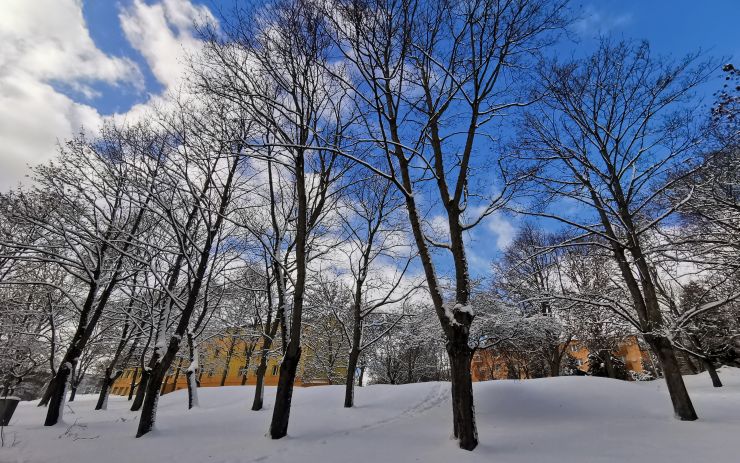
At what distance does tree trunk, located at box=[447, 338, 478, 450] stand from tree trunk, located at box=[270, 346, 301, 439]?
11.0 ft

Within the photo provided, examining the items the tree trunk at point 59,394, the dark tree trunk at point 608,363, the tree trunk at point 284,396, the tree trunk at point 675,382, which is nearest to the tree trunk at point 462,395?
the tree trunk at point 284,396

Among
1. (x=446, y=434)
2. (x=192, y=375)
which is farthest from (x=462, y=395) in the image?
(x=192, y=375)

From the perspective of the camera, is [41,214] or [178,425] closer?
[178,425]

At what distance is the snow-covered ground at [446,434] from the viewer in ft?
18.7

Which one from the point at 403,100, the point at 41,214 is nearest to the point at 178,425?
the point at 41,214

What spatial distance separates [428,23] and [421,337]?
13.3 meters

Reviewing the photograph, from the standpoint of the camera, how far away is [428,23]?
27.0 ft

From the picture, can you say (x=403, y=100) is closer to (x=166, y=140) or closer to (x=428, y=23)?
(x=428, y=23)

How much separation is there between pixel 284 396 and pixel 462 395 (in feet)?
12.4

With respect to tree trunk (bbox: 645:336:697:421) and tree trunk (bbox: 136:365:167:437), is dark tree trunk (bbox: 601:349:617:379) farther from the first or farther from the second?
tree trunk (bbox: 136:365:167:437)

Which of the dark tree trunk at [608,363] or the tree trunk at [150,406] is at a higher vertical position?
the dark tree trunk at [608,363]

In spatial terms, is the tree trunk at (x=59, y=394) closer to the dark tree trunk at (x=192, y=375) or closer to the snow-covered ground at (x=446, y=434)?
the snow-covered ground at (x=446, y=434)

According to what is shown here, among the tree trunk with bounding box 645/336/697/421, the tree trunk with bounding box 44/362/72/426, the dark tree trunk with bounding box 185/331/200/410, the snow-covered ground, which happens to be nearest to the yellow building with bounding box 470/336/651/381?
the snow-covered ground

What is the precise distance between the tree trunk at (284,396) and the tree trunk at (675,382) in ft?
26.8
